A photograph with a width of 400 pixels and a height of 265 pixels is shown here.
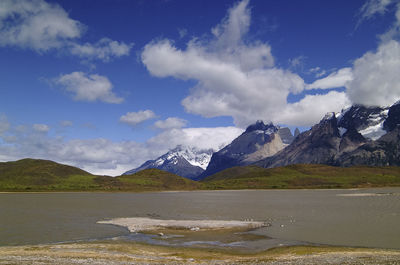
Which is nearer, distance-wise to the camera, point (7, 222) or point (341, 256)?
point (341, 256)

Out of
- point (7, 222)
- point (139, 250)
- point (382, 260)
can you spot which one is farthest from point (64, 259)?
point (7, 222)

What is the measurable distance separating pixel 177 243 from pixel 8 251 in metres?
19.3

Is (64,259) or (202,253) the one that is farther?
(202,253)

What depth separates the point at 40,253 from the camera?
34.4m

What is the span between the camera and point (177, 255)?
34531 millimetres

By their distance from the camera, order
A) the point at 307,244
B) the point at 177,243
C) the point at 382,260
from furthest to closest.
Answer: the point at 177,243 → the point at 307,244 → the point at 382,260

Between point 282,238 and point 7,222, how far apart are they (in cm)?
5184

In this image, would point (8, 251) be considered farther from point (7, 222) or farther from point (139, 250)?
point (7, 222)

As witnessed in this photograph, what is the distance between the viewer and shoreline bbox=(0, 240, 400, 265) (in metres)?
30.2

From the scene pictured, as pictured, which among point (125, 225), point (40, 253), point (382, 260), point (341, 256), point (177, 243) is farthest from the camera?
point (125, 225)

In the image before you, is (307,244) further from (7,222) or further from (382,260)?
(7,222)

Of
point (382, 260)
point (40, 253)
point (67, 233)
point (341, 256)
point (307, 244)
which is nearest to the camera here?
point (382, 260)

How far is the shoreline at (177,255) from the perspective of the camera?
30.2 meters

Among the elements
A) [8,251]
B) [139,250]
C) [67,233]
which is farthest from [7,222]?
[139,250]
